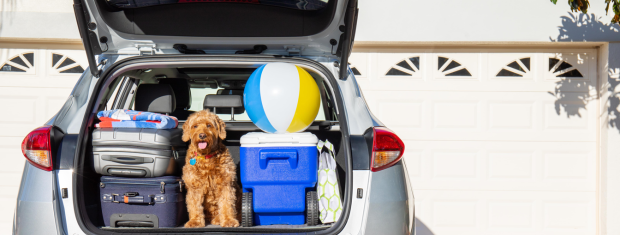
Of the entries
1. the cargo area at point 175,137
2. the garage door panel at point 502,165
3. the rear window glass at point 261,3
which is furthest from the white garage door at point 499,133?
the rear window glass at point 261,3

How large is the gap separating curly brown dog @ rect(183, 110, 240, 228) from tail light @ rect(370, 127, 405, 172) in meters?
0.98

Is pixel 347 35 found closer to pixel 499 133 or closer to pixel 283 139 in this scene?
pixel 283 139

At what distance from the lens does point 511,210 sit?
568cm

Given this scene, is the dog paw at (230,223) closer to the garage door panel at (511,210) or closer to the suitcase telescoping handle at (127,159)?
the suitcase telescoping handle at (127,159)

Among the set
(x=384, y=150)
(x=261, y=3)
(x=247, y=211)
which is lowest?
(x=247, y=211)

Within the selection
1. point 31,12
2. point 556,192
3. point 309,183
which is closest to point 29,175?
point 309,183

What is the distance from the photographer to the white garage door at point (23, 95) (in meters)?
5.65

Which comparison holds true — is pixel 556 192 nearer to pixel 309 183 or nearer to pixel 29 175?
pixel 309 183

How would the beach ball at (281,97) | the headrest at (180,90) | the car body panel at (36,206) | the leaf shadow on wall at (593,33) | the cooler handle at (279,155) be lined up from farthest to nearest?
the leaf shadow on wall at (593,33) → the headrest at (180,90) → the beach ball at (281,97) → the cooler handle at (279,155) → the car body panel at (36,206)

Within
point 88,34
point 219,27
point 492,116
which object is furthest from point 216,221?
point 492,116

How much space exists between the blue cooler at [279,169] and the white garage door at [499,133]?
3.33 meters

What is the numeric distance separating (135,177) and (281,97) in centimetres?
91

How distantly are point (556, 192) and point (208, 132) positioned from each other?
4.68 m

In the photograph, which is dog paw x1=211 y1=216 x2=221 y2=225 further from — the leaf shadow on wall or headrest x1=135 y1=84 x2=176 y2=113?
the leaf shadow on wall
